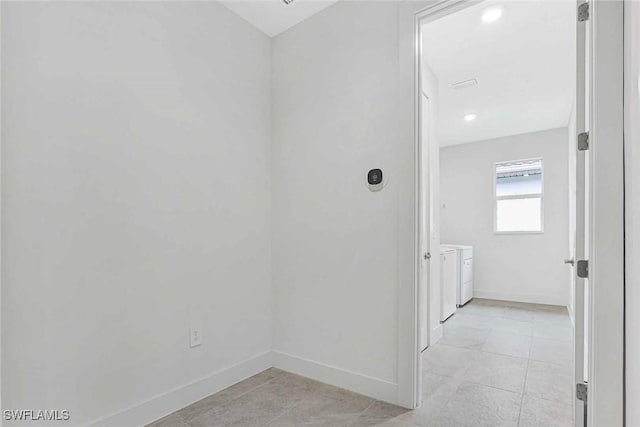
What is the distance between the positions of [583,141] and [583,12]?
599 millimetres

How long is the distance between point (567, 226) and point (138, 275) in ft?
18.2

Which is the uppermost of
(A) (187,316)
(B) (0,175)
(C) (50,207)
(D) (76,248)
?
(B) (0,175)

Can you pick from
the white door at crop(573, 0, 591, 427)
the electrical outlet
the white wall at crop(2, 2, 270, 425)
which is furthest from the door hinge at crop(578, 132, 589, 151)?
the electrical outlet

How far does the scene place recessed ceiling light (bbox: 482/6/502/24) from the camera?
2.38 meters

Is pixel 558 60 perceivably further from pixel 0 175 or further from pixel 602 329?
pixel 0 175

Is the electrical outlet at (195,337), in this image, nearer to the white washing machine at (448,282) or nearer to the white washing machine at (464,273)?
the white washing machine at (448,282)

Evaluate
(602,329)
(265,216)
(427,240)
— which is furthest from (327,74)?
(602,329)

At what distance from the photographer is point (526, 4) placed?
2.33 metres

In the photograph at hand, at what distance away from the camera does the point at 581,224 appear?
1.57 meters

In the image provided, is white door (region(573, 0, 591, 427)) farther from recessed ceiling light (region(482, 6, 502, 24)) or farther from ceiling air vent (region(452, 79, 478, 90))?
ceiling air vent (region(452, 79, 478, 90))

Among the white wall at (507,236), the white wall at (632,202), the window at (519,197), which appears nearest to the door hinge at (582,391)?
the white wall at (632,202)

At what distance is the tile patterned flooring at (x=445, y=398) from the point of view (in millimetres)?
1847

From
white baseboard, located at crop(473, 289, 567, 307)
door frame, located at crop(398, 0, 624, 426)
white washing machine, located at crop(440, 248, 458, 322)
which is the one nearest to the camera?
door frame, located at crop(398, 0, 624, 426)

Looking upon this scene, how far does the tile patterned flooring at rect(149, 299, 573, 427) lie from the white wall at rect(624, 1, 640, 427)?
0.87 m
